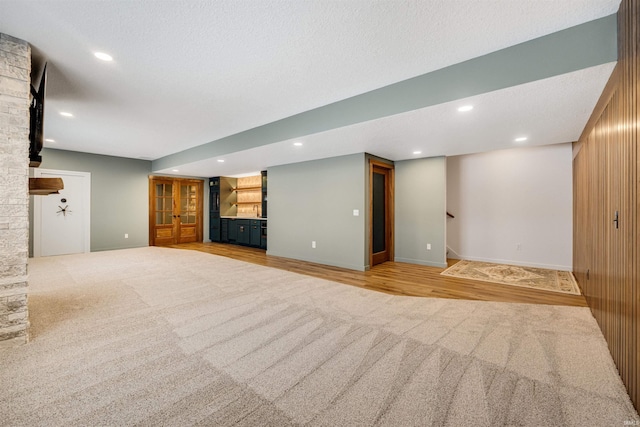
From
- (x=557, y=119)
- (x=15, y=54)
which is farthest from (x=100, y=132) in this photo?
(x=557, y=119)

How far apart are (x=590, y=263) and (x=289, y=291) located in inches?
139

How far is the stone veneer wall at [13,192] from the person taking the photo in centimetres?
198

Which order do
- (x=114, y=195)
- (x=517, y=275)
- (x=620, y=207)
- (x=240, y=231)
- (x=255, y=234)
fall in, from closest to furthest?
(x=620, y=207) → (x=517, y=275) → (x=114, y=195) → (x=255, y=234) → (x=240, y=231)


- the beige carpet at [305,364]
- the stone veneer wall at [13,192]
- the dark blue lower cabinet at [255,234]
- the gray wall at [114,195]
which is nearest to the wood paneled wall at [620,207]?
the beige carpet at [305,364]

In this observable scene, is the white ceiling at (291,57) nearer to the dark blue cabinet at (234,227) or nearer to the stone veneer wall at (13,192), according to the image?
the stone veneer wall at (13,192)

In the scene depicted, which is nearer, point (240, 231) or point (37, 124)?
point (37, 124)

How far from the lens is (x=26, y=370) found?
70.1 inches

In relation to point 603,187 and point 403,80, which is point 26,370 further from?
point 603,187

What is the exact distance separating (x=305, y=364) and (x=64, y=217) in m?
7.52

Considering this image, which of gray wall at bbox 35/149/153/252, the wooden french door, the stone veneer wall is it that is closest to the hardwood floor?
the stone veneer wall

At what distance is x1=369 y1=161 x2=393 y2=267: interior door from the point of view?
5.15 metres

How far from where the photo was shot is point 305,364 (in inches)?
72.9

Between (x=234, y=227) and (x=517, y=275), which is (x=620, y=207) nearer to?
(x=517, y=275)

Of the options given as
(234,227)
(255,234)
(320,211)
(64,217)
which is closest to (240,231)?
(234,227)
